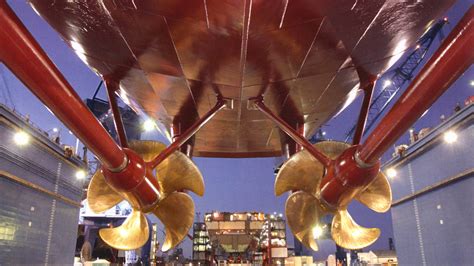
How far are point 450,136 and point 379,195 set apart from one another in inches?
79.5

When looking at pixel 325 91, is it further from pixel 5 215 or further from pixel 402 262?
pixel 5 215

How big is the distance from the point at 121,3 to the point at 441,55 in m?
3.69

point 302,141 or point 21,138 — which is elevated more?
point 21,138

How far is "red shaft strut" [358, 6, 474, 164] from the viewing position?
365 cm

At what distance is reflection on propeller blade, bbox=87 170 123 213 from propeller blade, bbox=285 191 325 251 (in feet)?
12.0

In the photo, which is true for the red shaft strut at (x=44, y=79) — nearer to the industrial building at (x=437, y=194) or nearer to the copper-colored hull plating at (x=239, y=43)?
the copper-colored hull plating at (x=239, y=43)

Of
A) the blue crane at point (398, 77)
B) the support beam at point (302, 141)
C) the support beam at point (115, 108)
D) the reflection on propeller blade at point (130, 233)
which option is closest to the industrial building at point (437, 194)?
the support beam at point (302, 141)

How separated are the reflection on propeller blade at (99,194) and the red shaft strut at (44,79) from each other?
2876mm

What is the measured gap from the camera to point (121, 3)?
4469 mm

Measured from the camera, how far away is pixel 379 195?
7176 mm

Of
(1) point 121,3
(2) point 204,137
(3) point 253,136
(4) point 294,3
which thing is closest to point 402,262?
(3) point 253,136

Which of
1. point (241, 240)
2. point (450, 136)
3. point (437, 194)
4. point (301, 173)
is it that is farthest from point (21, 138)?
point (241, 240)

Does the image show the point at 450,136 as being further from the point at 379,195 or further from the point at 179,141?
the point at 179,141

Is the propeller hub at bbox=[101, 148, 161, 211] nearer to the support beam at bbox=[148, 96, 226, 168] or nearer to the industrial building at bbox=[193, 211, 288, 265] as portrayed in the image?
the support beam at bbox=[148, 96, 226, 168]
